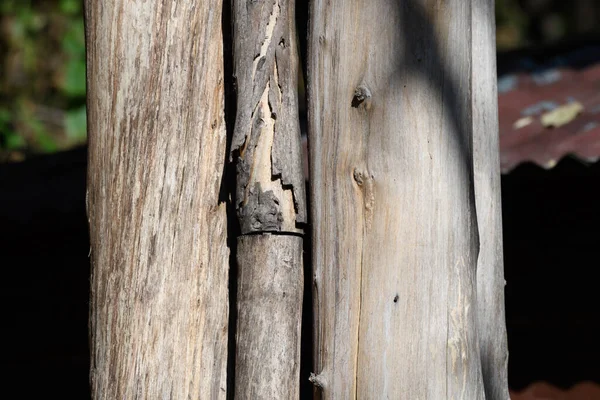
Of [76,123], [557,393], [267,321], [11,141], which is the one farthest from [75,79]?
[267,321]

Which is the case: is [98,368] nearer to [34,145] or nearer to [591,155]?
[591,155]

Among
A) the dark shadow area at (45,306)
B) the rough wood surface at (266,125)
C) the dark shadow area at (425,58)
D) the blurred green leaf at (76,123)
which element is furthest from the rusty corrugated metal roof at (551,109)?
the blurred green leaf at (76,123)

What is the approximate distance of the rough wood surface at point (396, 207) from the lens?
1.72 meters

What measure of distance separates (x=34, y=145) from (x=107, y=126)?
7.46m

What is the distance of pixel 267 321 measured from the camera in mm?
1867

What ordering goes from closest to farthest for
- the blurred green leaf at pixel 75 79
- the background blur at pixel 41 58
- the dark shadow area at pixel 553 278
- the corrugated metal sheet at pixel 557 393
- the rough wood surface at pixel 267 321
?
the rough wood surface at pixel 267 321, the corrugated metal sheet at pixel 557 393, the dark shadow area at pixel 553 278, the blurred green leaf at pixel 75 79, the background blur at pixel 41 58

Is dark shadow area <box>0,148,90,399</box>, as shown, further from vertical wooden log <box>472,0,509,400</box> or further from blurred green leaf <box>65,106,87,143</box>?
blurred green leaf <box>65,106,87,143</box>

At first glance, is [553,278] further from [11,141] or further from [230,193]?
[11,141]

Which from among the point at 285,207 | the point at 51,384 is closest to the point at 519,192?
the point at 285,207

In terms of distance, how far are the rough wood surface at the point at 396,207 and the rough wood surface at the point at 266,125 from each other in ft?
0.26

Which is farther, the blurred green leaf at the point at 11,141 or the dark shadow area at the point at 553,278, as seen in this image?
the blurred green leaf at the point at 11,141

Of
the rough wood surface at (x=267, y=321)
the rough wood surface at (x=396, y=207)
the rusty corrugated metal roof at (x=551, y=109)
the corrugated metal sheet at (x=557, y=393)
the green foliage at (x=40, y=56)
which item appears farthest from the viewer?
the green foliage at (x=40, y=56)

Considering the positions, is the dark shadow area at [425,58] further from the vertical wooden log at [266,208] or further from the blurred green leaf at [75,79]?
the blurred green leaf at [75,79]

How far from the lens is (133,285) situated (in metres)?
1.94
